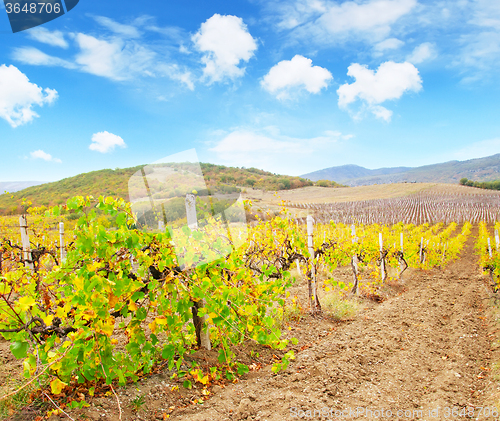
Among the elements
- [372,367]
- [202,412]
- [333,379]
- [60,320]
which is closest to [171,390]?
[202,412]

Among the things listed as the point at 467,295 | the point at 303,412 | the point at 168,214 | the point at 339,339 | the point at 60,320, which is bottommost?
the point at 467,295

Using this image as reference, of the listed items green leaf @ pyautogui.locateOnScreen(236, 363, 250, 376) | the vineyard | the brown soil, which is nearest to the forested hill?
the vineyard

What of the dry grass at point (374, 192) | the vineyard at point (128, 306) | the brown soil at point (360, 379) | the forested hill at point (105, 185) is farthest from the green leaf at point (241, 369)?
the dry grass at point (374, 192)

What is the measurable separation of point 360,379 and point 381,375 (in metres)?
0.30

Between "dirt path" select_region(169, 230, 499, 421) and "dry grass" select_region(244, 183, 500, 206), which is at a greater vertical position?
"dry grass" select_region(244, 183, 500, 206)

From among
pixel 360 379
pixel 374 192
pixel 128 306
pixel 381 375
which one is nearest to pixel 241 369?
pixel 128 306

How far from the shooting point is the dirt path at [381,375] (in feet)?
8.48

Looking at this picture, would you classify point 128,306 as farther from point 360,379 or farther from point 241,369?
point 360,379

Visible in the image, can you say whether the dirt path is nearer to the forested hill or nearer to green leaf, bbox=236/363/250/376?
green leaf, bbox=236/363/250/376

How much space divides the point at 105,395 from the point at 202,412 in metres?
0.89

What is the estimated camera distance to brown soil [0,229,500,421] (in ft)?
8.29

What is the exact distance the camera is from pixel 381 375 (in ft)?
10.7

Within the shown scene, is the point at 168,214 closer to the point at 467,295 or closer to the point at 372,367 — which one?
the point at 372,367

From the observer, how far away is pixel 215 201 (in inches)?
115
